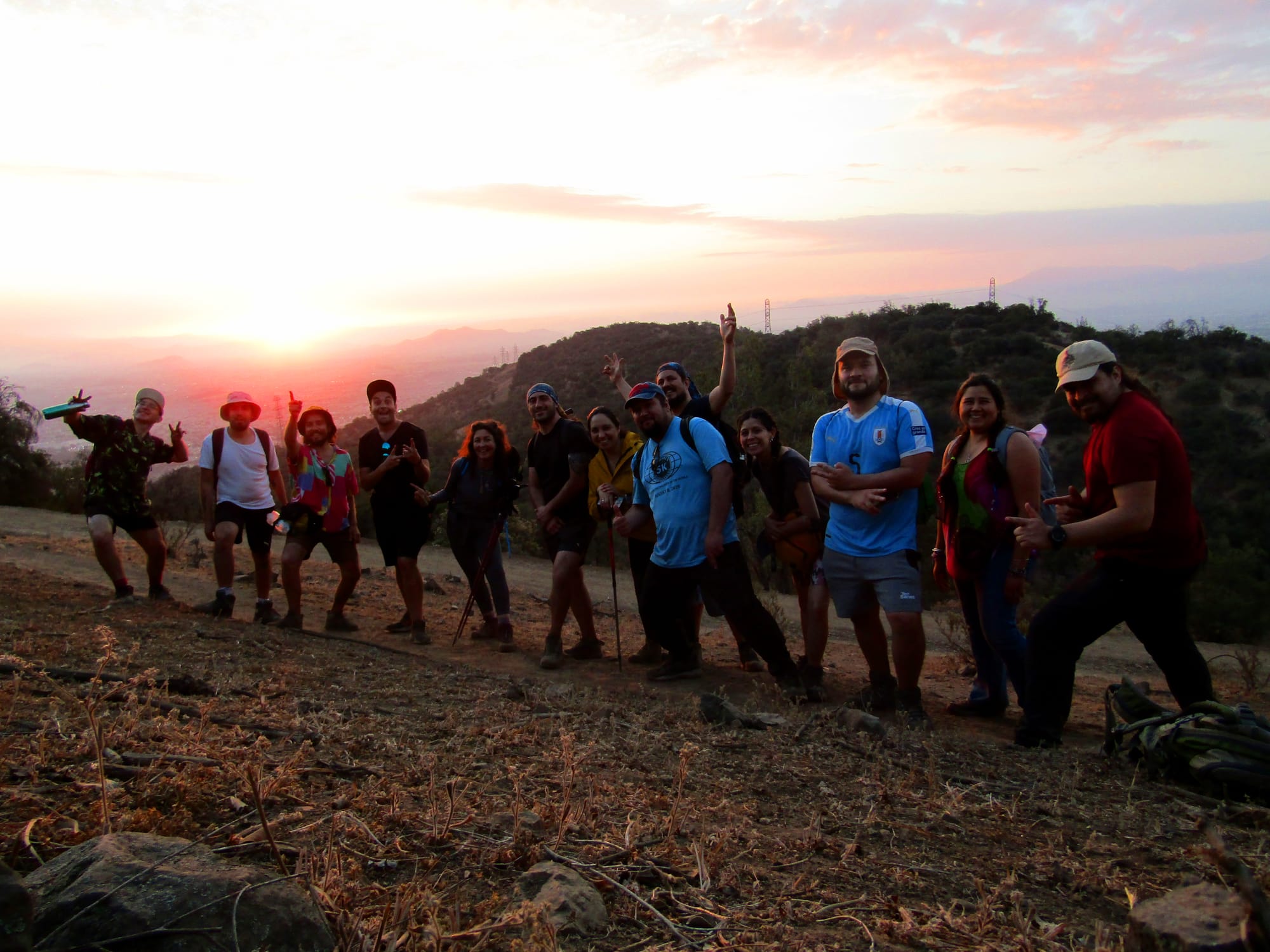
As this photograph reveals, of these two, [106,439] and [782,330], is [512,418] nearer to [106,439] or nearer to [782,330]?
[782,330]

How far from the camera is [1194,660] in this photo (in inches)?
173

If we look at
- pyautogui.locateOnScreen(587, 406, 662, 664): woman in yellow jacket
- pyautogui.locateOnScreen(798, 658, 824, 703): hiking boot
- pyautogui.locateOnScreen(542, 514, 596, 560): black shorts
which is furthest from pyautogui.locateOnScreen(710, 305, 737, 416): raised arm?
pyautogui.locateOnScreen(798, 658, 824, 703): hiking boot

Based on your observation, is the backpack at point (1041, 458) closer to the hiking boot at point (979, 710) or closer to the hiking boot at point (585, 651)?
the hiking boot at point (979, 710)

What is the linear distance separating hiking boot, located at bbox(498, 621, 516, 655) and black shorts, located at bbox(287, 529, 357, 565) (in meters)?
1.31

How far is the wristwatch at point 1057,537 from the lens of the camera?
169 inches

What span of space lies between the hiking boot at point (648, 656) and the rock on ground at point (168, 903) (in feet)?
15.5

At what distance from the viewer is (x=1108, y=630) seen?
172 inches

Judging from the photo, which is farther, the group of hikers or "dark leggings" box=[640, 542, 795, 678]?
"dark leggings" box=[640, 542, 795, 678]

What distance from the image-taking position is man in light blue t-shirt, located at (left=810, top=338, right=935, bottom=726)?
16.6ft

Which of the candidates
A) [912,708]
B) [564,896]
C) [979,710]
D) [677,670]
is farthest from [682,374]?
[564,896]

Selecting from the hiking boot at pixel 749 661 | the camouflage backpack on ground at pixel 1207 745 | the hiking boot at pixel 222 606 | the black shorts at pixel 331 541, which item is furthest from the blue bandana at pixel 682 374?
the hiking boot at pixel 222 606

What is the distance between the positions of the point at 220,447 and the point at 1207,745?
6.71m

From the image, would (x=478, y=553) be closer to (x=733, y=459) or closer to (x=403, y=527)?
(x=403, y=527)

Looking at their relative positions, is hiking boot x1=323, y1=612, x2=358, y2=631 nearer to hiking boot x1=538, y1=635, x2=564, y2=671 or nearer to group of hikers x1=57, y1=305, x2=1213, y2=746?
group of hikers x1=57, y1=305, x2=1213, y2=746
